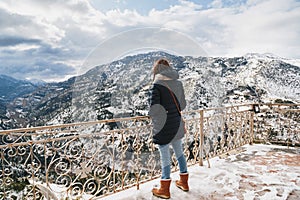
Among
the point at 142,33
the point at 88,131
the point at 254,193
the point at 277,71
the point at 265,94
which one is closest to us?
the point at 88,131

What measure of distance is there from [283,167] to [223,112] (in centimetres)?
137

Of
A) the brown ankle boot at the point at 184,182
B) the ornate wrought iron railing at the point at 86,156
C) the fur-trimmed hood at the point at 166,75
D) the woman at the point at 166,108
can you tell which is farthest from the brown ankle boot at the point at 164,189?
the fur-trimmed hood at the point at 166,75

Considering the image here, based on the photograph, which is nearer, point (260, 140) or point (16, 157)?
point (16, 157)

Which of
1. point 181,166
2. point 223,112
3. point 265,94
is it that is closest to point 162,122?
point 181,166

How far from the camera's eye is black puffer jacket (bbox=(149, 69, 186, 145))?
218cm

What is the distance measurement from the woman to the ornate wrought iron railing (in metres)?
0.55

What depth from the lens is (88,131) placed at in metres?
2.39

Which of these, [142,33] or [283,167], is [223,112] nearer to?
[283,167]

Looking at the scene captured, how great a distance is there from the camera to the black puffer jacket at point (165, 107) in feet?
7.16

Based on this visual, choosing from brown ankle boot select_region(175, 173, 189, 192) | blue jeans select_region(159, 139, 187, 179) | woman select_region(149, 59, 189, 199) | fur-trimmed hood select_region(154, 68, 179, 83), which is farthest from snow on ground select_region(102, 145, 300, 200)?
fur-trimmed hood select_region(154, 68, 179, 83)

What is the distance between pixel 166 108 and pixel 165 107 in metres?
0.02

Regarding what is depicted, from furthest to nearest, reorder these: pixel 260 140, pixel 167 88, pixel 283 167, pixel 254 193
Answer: pixel 260 140, pixel 283 167, pixel 254 193, pixel 167 88

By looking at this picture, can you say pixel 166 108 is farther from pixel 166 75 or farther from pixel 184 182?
pixel 184 182

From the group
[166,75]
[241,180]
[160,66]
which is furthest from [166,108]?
[241,180]
